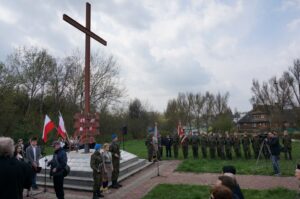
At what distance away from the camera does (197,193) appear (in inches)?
358

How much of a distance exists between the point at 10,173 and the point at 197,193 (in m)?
6.77

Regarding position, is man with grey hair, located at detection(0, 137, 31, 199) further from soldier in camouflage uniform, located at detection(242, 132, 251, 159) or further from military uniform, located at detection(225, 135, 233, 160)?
soldier in camouflage uniform, located at detection(242, 132, 251, 159)

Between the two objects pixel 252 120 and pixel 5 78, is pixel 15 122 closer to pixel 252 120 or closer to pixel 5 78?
pixel 5 78

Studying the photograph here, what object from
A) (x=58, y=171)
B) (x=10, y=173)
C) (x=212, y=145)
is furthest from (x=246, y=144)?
(x=10, y=173)

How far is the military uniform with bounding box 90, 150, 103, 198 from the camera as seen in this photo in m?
8.93

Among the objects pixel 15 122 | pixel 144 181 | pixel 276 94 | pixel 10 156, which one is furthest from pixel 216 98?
pixel 10 156

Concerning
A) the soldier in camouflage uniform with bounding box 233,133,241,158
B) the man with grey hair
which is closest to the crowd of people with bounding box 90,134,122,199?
the man with grey hair

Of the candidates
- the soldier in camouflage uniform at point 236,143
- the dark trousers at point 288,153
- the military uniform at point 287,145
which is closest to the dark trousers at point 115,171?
the soldier in camouflage uniform at point 236,143

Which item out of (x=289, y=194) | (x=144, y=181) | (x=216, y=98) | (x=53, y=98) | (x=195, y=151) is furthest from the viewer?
Answer: (x=216, y=98)

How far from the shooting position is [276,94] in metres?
50.1

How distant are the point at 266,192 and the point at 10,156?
815cm

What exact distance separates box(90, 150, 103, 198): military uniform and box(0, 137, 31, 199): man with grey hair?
5.17 metres

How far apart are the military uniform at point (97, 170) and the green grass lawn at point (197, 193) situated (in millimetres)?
1587

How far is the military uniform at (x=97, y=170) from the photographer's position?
29.3 feet
